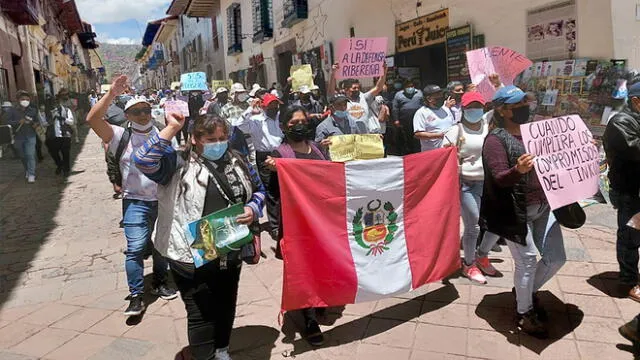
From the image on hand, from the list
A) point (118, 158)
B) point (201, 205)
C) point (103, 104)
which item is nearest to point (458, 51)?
point (118, 158)

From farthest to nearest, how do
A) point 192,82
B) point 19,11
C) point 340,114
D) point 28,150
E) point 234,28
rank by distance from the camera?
point 234,28 → point 19,11 → point 192,82 → point 28,150 → point 340,114

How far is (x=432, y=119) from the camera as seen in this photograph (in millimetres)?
5637

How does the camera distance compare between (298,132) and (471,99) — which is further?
(471,99)

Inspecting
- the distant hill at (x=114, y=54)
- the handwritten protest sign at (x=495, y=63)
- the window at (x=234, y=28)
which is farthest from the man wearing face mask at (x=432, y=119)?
the distant hill at (x=114, y=54)

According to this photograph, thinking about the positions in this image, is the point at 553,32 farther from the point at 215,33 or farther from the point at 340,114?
the point at 215,33

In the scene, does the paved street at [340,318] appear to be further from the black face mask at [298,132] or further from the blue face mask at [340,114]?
the blue face mask at [340,114]

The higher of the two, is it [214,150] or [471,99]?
[471,99]

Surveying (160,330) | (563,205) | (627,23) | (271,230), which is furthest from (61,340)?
(627,23)

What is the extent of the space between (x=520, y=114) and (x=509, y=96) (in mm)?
147

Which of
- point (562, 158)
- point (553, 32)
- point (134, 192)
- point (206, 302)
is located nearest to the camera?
point (206, 302)

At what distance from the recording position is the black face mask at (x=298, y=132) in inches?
147

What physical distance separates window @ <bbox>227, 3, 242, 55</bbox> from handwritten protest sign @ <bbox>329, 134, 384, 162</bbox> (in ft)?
67.1

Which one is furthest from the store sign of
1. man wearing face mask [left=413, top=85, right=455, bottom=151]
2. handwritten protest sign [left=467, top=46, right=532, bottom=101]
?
man wearing face mask [left=413, top=85, right=455, bottom=151]

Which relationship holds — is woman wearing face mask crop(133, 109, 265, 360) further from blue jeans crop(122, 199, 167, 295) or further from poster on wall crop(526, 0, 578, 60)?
poster on wall crop(526, 0, 578, 60)
